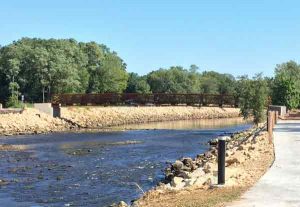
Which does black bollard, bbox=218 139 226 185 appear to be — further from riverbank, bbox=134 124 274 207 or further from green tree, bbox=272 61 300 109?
green tree, bbox=272 61 300 109

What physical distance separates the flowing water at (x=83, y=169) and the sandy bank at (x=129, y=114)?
2622 centimetres

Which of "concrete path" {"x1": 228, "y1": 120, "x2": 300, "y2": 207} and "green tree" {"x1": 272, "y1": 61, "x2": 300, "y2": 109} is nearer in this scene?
"concrete path" {"x1": 228, "y1": 120, "x2": 300, "y2": 207}

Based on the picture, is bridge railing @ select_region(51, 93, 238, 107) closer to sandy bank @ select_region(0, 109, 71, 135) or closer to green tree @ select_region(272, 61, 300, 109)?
green tree @ select_region(272, 61, 300, 109)

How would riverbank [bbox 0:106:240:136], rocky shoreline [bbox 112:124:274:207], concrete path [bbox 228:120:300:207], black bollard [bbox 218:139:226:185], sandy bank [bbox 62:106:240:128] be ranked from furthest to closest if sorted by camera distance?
1. sandy bank [bbox 62:106:240:128]
2. riverbank [bbox 0:106:240:136]
3. rocky shoreline [bbox 112:124:274:207]
4. black bollard [bbox 218:139:226:185]
5. concrete path [bbox 228:120:300:207]

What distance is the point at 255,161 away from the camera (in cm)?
1883

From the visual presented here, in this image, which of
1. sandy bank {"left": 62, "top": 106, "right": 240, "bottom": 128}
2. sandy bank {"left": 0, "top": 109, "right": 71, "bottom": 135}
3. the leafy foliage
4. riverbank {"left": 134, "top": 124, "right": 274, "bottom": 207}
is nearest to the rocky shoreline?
riverbank {"left": 134, "top": 124, "right": 274, "bottom": 207}

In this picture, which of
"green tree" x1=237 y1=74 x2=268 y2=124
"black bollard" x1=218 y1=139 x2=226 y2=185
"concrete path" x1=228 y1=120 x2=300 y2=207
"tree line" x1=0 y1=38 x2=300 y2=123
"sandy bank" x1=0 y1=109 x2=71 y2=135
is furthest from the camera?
"sandy bank" x1=0 y1=109 x2=71 y2=135

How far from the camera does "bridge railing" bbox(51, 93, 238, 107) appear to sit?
259 feet

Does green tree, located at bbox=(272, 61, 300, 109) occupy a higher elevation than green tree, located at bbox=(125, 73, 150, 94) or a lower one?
lower

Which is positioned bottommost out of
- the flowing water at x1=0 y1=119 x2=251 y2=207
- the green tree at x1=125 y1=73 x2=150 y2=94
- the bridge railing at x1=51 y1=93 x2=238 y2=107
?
the flowing water at x1=0 y1=119 x2=251 y2=207

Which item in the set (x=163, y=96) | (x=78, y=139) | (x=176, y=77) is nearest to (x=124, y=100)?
(x=163, y=96)

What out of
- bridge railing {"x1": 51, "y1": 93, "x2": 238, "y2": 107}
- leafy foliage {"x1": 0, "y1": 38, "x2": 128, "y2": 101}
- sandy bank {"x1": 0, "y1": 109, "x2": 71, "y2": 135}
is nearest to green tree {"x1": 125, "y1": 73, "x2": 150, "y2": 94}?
leafy foliage {"x1": 0, "y1": 38, "x2": 128, "y2": 101}

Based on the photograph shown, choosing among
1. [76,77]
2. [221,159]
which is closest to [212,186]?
[221,159]

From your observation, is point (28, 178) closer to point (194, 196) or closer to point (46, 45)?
point (194, 196)
